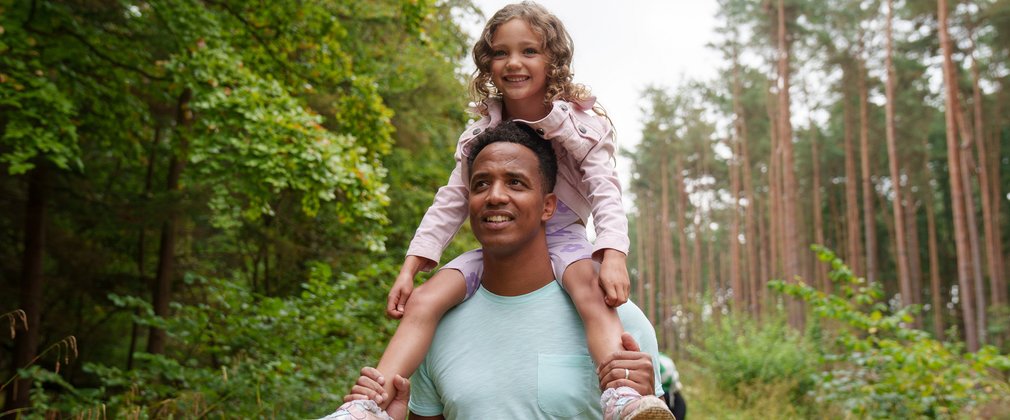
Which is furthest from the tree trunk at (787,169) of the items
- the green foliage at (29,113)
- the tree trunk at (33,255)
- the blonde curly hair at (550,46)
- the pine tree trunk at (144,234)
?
the blonde curly hair at (550,46)

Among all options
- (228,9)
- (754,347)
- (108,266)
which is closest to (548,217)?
(228,9)

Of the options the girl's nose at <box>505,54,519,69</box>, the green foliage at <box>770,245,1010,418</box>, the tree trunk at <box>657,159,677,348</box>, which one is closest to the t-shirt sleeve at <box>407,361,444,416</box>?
the girl's nose at <box>505,54,519,69</box>

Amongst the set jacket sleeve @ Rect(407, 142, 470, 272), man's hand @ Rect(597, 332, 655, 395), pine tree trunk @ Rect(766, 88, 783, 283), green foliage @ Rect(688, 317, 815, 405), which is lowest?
green foliage @ Rect(688, 317, 815, 405)

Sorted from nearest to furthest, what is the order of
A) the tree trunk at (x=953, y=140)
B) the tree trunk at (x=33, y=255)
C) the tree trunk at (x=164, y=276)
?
the tree trunk at (x=33, y=255) < the tree trunk at (x=164, y=276) < the tree trunk at (x=953, y=140)

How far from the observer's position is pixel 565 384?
219cm

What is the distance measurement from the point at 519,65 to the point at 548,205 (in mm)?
503

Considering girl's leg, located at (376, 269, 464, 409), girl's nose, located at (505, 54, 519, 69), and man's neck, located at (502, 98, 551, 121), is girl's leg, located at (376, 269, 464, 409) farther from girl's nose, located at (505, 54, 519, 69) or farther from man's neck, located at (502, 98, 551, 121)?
girl's nose, located at (505, 54, 519, 69)

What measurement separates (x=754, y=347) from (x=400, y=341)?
39.8 feet

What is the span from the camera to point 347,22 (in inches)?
343

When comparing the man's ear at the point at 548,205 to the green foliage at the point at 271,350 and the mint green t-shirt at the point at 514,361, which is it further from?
the green foliage at the point at 271,350

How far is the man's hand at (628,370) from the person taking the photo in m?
1.99

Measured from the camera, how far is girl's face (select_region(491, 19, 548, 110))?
2590 millimetres

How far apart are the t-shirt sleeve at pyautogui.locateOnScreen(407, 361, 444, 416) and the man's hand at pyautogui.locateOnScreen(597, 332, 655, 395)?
0.59m

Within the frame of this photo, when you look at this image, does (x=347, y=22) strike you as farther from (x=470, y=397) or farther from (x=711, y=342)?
(x=711, y=342)
